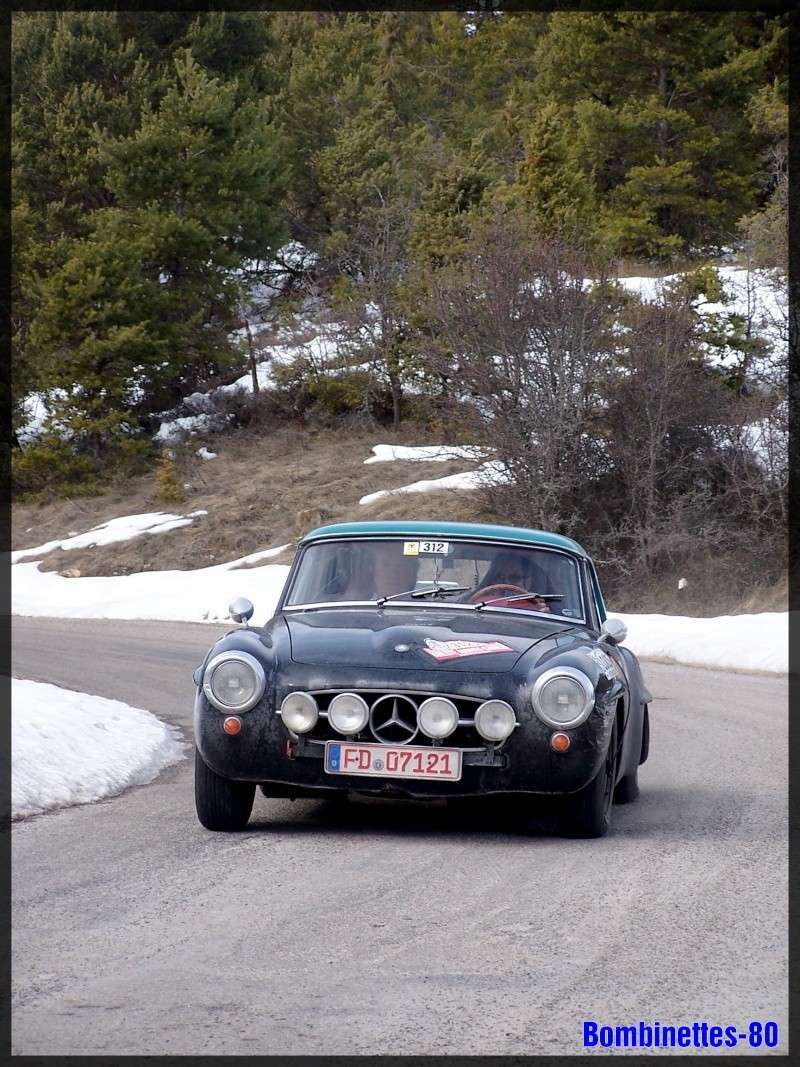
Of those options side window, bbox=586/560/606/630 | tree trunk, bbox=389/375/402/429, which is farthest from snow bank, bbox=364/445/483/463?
side window, bbox=586/560/606/630

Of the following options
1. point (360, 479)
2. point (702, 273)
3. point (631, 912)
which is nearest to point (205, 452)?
point (360, 479)

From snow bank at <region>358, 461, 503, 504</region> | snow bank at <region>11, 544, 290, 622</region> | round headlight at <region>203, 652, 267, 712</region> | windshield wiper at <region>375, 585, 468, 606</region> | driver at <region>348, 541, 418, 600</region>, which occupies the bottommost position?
snow bank at <region>11, 544, 290, 622</region>

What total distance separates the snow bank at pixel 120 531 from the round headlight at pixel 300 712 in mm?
31699

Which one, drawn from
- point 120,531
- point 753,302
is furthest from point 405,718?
point 753,302

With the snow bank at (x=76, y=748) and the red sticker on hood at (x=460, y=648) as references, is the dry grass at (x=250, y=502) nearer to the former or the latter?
the snow bank at (x=76, y=748)

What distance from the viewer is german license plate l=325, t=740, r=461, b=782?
6625mm

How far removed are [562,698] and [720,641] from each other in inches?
511

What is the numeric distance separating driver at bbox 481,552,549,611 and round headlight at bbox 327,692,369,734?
70.0 inches

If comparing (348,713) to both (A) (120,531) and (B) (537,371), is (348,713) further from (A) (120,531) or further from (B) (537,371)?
(A) (120,531)

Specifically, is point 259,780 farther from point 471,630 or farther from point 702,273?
point 702,273

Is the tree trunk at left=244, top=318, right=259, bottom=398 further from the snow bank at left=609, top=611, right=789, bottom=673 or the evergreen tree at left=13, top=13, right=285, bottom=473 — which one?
the snow bank at left=609, top=611, right=789, bottom=673

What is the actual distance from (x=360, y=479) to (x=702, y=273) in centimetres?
1067

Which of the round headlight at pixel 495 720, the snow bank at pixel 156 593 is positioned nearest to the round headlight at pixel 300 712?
the round headlight at pixel 495 720

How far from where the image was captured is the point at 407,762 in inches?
261
